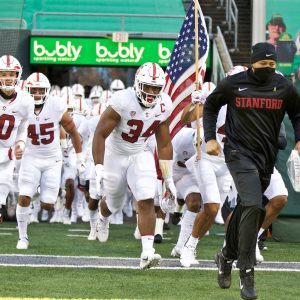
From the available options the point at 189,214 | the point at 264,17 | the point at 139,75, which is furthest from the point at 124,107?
the point at 264,17

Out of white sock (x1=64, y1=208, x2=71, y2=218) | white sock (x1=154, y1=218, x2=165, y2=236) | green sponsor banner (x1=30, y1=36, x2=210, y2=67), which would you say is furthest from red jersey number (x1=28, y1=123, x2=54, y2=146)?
green sponsor banner (x1=30, y1=36, x2=210, y2=67)

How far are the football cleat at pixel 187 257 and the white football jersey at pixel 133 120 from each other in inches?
38.3

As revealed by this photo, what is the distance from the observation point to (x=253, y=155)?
7777 mm

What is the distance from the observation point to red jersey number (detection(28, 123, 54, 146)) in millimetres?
12273

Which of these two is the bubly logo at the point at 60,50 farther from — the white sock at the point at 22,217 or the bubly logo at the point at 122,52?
the white sock at the point at 22,217

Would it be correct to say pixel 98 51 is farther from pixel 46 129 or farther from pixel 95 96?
pixel 46 129

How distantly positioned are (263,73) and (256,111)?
0.26m

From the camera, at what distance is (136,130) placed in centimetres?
983

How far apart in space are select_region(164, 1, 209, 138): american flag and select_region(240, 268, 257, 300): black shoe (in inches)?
175

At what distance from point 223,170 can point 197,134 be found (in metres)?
0.45

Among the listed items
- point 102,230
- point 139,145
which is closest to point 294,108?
point 139,145

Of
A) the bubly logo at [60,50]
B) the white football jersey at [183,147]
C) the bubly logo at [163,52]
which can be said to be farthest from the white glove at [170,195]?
the bubly logo at [60,50]

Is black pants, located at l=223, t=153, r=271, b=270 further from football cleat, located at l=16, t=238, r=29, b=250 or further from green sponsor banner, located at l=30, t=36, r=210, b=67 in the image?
green sponsor banner, located at l=30, t=36, r=210, b=67

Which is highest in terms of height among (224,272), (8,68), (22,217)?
(8,68)
